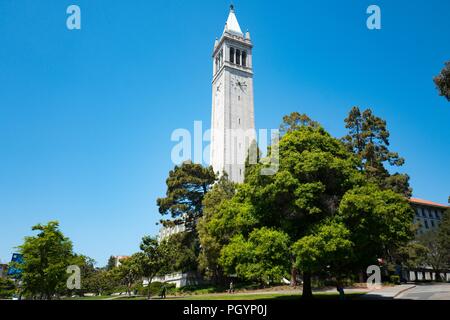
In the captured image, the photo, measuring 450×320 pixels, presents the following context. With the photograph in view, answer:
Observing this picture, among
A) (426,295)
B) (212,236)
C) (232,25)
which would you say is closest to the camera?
(426,295)

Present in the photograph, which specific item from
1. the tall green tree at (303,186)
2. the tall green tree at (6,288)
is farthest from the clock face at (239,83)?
the tall green tree at (6,288)

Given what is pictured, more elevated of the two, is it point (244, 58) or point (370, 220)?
point (244, 58)

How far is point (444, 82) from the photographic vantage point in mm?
21391

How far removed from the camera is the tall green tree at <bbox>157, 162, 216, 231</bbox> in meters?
49.8

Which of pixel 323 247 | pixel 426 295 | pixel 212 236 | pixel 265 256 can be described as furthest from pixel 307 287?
pixel 212 236

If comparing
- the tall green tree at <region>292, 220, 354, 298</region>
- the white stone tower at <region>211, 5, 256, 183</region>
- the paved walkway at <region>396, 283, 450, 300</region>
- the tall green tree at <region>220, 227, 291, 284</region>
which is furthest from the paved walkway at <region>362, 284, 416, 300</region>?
the white stone tower at <region>211, 5, 256, 183</region>

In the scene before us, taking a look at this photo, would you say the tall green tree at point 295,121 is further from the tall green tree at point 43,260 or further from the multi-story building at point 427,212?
the multi-story building at point 427,212

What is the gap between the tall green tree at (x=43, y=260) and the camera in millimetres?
32656

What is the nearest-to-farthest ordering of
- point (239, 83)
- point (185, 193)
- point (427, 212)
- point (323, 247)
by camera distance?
point (323, 247) → point (185, 193) → point (239, 83) → point (427, 212)

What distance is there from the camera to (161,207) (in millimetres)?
50594

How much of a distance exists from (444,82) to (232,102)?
4855cm

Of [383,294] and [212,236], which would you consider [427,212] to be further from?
[383,294]
